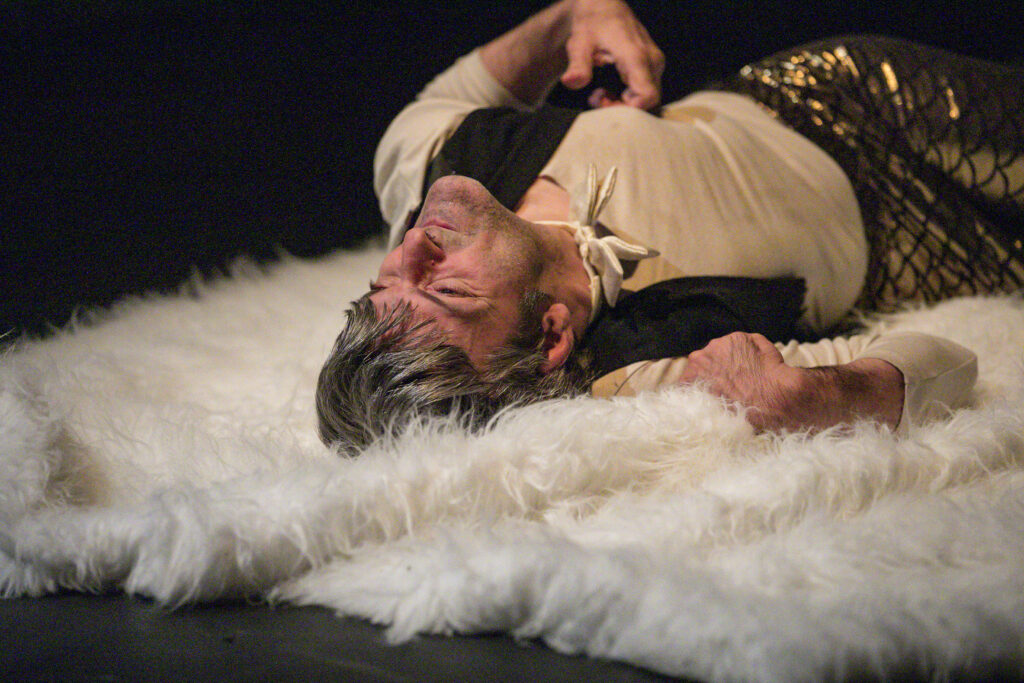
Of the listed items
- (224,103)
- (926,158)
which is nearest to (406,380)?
(926,158)

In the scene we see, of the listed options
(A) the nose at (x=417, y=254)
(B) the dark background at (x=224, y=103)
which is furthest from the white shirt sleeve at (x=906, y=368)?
(B) the dark background at (x=224, y=103)

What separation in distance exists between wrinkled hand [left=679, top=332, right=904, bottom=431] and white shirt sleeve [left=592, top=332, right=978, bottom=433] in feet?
0.06

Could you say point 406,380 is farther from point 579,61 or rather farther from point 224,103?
point 224,103

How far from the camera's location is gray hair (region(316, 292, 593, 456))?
0.92m

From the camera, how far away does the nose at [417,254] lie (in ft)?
3.20

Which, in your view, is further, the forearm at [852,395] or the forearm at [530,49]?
the forearm at [530,49]

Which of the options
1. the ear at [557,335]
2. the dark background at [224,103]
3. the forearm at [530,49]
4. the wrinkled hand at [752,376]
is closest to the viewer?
the wrinkled hand at [752,376]

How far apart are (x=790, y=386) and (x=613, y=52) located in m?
0.68

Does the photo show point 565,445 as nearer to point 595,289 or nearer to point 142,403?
point 595,289

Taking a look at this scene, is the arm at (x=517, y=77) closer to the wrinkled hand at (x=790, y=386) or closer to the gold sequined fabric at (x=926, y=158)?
the gold sequined fabric at (x=926, y=158)

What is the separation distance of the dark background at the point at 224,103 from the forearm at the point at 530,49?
1.86ft

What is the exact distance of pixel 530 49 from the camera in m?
1.45

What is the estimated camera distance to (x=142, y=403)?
1085 millimetres

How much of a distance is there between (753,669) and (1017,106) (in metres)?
1.10
